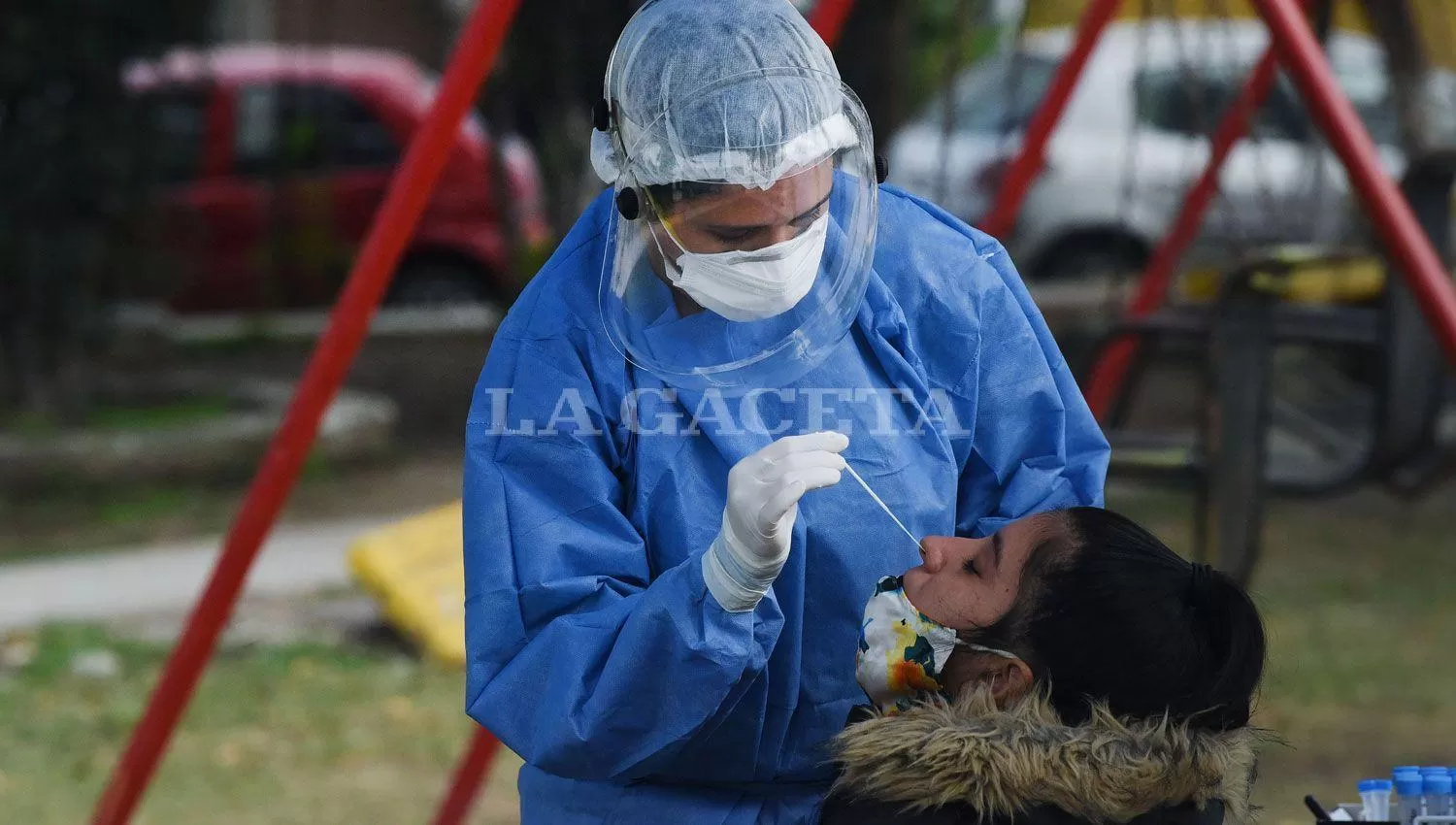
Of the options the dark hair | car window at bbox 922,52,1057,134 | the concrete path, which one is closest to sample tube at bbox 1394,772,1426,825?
the dark hair

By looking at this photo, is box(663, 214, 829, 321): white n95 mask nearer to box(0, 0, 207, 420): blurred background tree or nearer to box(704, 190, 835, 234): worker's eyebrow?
box(704, 190, 835, 234): worker's eyebrow

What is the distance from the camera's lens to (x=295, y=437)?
288 centimetres

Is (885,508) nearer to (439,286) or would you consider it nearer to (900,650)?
(900,650)

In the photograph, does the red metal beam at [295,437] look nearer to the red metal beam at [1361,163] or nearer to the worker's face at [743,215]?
the worker's face at [743,215]

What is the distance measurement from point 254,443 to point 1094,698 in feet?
20.3

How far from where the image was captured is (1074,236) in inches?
416

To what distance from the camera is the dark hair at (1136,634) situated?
67.6 inches

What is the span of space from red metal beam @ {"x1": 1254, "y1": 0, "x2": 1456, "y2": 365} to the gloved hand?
168 cm

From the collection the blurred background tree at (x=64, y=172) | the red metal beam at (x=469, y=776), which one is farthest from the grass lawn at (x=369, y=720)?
the blurred background tree at (x=64, y=172)

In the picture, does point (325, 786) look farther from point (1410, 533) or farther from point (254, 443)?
point (1410, 533)

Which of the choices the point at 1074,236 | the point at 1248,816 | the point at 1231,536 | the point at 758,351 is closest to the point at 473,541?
the point at 758,351

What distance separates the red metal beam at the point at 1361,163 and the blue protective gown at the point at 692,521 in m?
1.21

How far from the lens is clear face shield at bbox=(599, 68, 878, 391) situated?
1.80 m

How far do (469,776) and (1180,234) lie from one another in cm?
253
